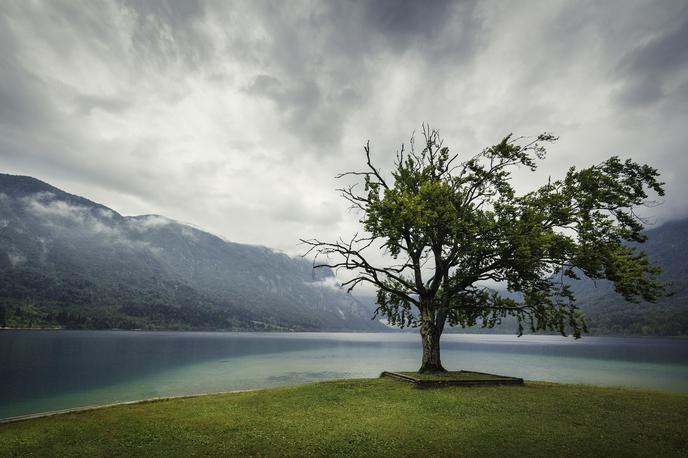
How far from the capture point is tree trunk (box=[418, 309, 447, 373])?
29294 millimetres

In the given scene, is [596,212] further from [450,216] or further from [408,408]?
[408,408]

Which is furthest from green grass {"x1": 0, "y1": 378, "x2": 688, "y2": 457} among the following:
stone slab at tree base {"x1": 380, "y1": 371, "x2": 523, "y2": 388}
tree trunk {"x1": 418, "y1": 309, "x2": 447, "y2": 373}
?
tree trunk {"x1": 418, "y1": 309, "x2": 447, "y2": 373}

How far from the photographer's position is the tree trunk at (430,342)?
29.3 meters

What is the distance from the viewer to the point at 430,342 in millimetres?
29422

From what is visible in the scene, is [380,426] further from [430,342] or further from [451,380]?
[430,342]

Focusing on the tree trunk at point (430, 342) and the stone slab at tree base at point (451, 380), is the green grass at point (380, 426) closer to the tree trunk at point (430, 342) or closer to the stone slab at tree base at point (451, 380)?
the stone slab at tree base at point (451, 380)

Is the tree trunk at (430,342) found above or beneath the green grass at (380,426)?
above

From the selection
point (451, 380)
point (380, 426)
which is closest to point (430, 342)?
point (451, 380)

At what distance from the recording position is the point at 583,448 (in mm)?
13250

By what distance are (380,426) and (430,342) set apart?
553 inches

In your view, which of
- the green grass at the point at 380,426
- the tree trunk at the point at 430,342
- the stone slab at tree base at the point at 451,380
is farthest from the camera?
the tree trunk at the point at 430,342

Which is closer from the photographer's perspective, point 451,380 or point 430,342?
point 451,380

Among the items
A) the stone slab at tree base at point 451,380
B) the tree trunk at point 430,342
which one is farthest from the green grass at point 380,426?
the tree trunk at point 430,342

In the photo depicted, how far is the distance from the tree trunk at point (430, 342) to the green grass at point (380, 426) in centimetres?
551
